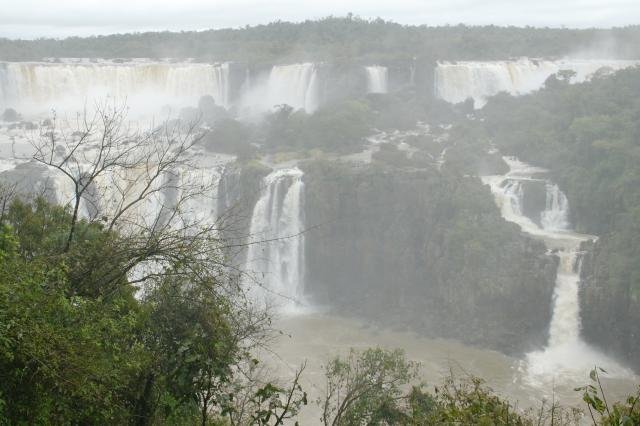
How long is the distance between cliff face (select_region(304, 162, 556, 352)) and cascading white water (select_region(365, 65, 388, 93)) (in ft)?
53.3

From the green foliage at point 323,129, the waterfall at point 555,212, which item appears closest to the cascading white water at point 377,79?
the green foliage at point 323,129

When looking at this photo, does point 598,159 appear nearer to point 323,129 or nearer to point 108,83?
point 323,129

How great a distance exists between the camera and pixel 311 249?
27078 mm

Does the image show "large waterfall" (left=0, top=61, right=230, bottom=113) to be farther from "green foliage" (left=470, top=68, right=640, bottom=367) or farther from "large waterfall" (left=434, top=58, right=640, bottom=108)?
"green foliage" (left=470, top=68, right=640, bottom=367)

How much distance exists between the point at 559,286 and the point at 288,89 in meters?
26.5

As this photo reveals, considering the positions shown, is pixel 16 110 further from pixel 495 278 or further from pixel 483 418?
pixel 483 418

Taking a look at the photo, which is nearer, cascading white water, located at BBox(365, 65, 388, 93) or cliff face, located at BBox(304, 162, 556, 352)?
cliff face, located at BBox(304, 162, 556, 352)

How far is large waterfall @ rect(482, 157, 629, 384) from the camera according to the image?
19.9 meters

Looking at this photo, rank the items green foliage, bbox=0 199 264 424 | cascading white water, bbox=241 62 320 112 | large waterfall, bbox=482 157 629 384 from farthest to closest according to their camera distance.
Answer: cascading white water, bbox=241 62 320 112
large waterfall, bbox=482 157 629 384
green foliage, bbox=0 199 264 424

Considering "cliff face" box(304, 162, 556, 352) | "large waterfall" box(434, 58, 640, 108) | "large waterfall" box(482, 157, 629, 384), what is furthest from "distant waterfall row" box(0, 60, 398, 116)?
"large waterfall" box(482, 157, 629, 384)

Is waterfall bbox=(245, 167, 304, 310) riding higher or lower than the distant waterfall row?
lower

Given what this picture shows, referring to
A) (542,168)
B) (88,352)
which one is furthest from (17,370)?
(542,168)

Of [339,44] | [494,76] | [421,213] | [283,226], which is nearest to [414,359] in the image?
[421,213]

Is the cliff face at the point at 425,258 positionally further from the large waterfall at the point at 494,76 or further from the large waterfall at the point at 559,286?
the large waterfall at the point at 494,76
